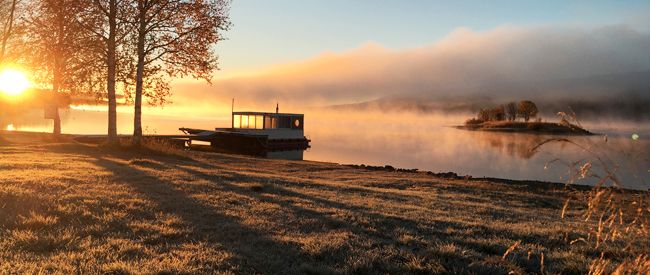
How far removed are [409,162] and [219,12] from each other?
37858 millimetres

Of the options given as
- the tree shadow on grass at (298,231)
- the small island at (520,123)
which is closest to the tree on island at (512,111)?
the small island at (520,123)

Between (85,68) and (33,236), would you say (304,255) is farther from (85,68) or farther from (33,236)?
(85,68)

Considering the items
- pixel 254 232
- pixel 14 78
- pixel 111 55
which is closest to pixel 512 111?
pixel 14 78

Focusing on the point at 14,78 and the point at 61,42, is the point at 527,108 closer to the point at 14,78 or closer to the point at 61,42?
the point at 14,78

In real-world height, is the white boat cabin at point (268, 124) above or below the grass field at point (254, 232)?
above

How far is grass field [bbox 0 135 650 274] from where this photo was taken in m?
5.99

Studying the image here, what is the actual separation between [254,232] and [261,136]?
51.0 metres

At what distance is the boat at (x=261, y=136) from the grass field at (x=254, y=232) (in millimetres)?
43064

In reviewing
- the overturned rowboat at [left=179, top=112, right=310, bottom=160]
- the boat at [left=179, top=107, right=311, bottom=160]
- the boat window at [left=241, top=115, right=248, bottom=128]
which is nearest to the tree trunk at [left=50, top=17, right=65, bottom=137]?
the overturned rowboat at [left=179, top=112, right=310, bottom=160]

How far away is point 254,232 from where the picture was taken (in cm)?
789

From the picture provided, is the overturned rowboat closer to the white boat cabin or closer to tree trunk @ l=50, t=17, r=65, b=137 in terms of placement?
the white boat cabin

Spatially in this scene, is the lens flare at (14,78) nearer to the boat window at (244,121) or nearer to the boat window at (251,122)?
the boat window at (251,122)

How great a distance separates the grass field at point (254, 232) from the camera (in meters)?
5.99

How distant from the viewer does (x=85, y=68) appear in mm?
24891
